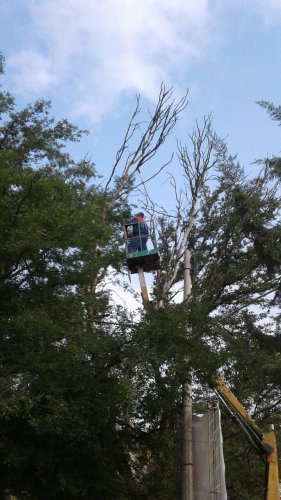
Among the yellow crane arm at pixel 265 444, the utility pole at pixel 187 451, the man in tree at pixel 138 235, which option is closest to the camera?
the yellow crane arm at pixel 265 444

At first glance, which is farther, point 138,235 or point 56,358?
point 138,235

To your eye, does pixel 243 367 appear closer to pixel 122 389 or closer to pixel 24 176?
pixel 122 389

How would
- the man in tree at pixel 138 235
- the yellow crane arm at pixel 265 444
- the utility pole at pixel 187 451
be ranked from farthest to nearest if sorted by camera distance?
the man in tree at pixel 138 235
the utility pole at pixel 187 451
the yellow crane arm at pixel 265 444

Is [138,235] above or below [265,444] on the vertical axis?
above

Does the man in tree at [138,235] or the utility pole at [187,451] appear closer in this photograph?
the utility pole at [187,451]

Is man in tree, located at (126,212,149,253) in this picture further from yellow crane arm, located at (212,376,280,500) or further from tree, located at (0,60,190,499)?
yellow crane arm, located at (212,376,280,500)

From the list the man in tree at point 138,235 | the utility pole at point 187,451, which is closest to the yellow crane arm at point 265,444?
the utility pole at point 187,451

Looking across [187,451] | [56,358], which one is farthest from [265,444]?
[56,358]

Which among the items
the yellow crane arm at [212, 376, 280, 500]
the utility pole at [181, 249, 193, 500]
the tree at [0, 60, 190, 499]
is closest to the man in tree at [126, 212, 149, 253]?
the tree at [0, 60, 190, 499]

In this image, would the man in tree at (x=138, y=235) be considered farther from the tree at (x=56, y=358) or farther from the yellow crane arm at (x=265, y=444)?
the yellow crane arm at (x=265, y=444)

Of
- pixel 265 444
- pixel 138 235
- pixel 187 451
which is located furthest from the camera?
pixel 138 235

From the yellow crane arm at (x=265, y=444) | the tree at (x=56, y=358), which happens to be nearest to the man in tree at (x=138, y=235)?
the tree at (x=56, y=358)

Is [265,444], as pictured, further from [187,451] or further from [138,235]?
[138,235]

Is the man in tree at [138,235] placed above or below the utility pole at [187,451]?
above
